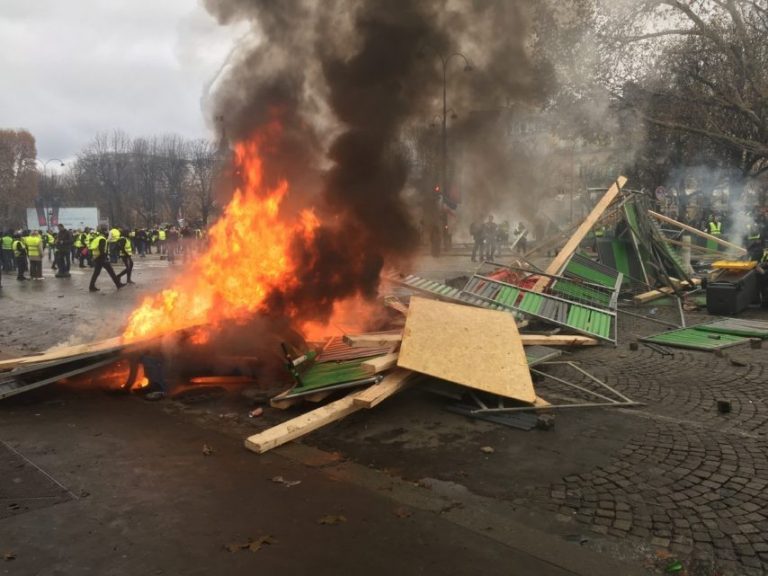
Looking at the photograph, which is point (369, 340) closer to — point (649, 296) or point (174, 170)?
point (649, 296)

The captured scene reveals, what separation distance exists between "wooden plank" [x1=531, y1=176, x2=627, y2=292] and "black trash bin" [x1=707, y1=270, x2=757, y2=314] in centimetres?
244

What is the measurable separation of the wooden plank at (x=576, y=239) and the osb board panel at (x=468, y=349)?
3.56 meters

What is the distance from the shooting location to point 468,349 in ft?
18.5

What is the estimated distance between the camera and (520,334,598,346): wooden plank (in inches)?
284

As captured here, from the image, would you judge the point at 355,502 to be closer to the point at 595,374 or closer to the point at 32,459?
the point at 32,459

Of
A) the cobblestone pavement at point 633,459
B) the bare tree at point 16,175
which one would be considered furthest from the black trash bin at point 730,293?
the bare tree at point 16,175

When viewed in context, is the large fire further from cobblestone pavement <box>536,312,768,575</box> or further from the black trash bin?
the black trash bin

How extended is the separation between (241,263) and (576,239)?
682 cm

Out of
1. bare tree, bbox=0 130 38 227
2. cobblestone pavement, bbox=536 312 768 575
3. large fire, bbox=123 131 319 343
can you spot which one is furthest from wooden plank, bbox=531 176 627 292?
bare tree, bbox=0 130 38 227

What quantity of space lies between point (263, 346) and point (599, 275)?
23.3 ft

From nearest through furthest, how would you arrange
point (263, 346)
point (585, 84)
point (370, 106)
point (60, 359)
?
point (60, 359) < point (263, 346) < point (370, 106) < point (585, 84)

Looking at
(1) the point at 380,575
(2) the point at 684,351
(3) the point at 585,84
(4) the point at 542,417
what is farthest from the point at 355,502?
(3) the point at 585,84

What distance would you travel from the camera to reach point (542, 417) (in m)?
4.90

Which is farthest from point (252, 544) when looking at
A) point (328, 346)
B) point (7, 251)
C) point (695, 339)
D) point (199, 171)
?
point (199, 171)
